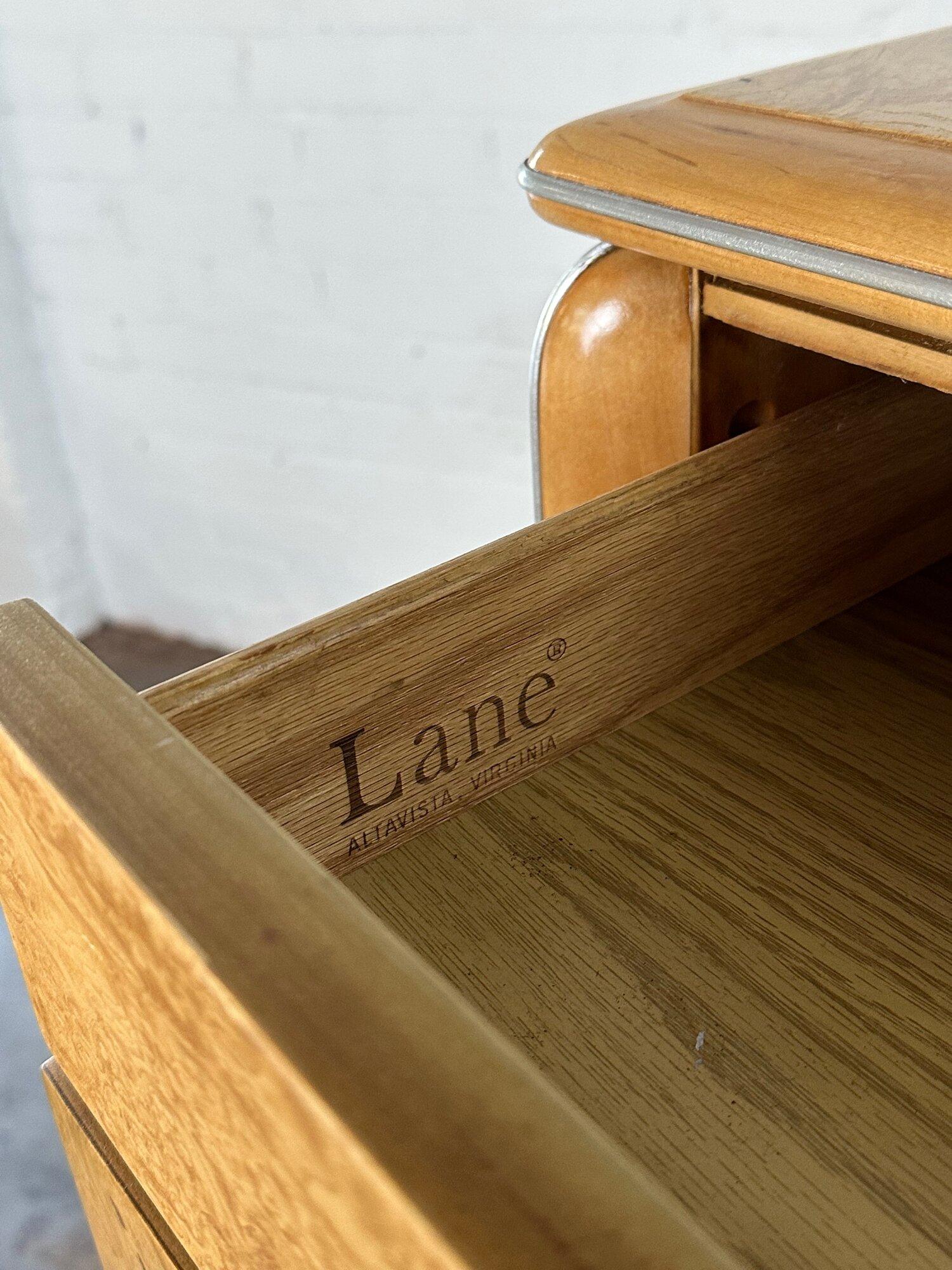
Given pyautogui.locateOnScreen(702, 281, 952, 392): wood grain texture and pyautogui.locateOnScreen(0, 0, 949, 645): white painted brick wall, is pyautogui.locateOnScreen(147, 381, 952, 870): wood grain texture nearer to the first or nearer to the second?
pyautogui.locateOnScreen(702, 281, 952, 392): wood grain texture

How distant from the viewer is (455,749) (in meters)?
0.42

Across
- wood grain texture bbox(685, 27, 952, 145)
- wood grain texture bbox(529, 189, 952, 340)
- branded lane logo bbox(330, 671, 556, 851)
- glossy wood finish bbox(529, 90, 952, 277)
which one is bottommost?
branded lane logo bbox(330, 671, 556, 851)

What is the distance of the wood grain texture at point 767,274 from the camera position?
330 mm

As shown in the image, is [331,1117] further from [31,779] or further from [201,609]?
[201,609]

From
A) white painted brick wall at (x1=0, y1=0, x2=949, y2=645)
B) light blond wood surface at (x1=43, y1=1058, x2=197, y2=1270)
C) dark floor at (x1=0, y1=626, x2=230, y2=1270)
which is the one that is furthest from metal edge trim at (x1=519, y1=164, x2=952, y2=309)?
dark floor at (x1=0, y1=626, x2=230, y2=1270)

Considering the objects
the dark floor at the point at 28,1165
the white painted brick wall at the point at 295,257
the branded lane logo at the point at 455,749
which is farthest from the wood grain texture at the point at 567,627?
the dark floor at the point at 28,1165

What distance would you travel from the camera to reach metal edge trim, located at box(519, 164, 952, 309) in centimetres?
32

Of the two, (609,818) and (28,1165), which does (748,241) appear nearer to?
(609,818)

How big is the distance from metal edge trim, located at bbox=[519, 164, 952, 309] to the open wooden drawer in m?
0.09

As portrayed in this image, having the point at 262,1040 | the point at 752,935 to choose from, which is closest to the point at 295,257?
the point at 752,935

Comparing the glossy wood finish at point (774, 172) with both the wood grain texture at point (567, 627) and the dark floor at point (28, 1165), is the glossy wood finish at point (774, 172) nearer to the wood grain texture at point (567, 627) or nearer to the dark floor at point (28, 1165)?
the wood grain texture at point (567, 627)

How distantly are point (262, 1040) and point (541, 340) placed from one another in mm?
389

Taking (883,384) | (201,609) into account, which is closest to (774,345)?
(883,384)

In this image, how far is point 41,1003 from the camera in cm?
35
